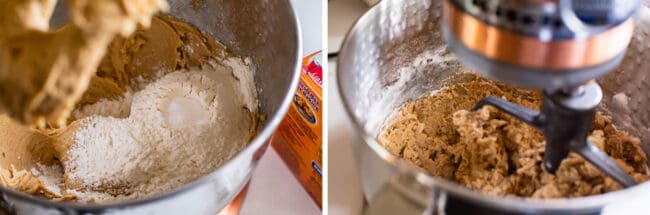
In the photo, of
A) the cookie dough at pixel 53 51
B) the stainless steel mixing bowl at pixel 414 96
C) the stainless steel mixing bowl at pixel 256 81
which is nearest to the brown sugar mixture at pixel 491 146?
the stainless steel mixing bowl at pixel 414 96

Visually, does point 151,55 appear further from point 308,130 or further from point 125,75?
point 308,130

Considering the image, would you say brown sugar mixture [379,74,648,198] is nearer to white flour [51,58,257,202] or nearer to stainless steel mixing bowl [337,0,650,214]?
stainless steel mixing bowl [337,0,650,214]

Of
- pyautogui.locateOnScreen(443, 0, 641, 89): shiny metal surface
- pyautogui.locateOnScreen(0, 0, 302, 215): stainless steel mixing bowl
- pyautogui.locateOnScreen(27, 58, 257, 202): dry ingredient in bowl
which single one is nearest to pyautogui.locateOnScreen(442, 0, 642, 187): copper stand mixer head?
pyautogui.locateOnScreen(443, 0, 641, 89): shiny metal surface

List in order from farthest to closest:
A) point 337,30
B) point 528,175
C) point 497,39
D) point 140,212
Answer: point 337,30 < point 528,175 < point 140,212 < point 497,39

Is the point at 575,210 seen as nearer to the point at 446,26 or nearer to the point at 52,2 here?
the point at 446,26

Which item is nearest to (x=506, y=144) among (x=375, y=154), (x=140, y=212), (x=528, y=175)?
(x=528, y=175)
